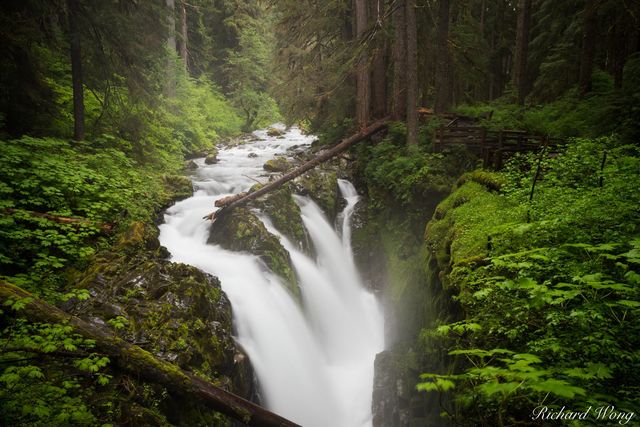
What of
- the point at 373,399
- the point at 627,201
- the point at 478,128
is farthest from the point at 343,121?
the point at 627,201

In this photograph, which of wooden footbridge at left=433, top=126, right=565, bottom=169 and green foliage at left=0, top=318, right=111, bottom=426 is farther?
wooden footbridge at left=433, top=126, right=565, bottom=169

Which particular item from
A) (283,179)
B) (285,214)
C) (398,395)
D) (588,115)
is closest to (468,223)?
(398,395)

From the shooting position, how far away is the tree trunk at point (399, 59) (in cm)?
1257

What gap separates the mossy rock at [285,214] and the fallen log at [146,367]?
7271mm

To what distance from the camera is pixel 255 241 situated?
10047 millimetres

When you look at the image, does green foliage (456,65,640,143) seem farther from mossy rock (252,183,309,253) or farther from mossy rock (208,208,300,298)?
mossy rock (208,208,300,298)

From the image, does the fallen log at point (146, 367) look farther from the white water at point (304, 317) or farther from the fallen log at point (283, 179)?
the fallen log at point (283, 179)

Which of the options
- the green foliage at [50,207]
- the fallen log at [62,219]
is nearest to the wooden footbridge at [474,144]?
the green foliage at [50,207]

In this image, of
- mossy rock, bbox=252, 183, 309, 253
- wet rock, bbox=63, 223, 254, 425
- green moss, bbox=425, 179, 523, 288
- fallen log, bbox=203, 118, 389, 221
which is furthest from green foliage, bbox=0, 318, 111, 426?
mossy rock, bbox=252, 183, 309, 253

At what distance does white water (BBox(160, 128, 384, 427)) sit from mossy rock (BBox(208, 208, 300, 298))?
0.29m

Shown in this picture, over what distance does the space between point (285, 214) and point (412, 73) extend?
6476mm

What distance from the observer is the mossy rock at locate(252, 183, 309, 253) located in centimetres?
1170

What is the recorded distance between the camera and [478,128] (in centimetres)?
1188

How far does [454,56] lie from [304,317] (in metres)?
14.0
